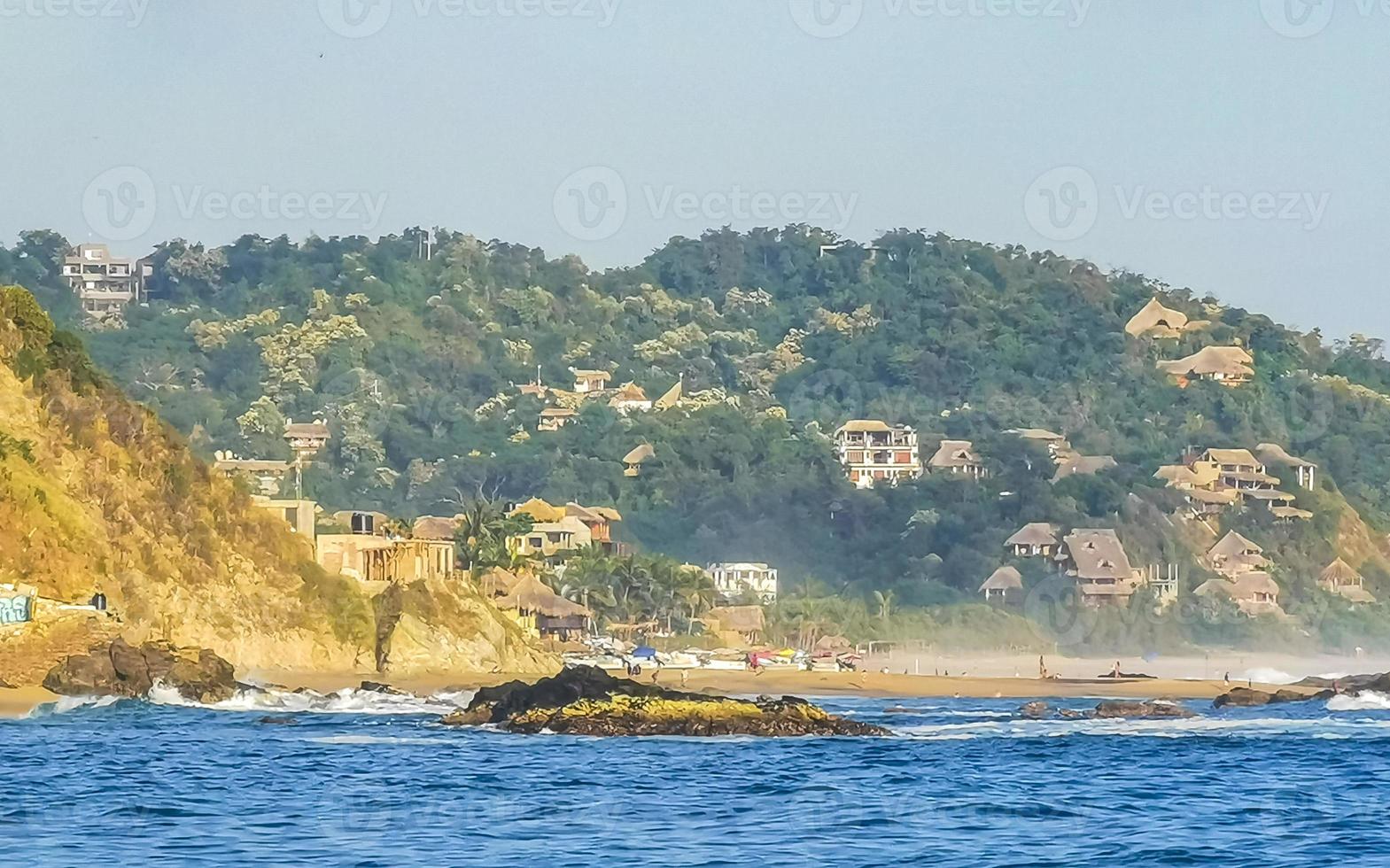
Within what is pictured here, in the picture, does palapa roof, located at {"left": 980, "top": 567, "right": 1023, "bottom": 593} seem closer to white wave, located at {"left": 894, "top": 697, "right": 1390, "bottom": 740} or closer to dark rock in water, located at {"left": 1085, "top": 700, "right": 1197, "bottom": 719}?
dark rock in water, located at {"left": 1085, "top": 700, "right": 1197, "bottom": 719}

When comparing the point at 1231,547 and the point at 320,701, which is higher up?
the point at 1231,547

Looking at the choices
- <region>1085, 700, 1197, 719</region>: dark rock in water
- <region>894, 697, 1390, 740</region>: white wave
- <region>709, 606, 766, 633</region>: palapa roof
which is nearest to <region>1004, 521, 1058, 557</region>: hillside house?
<region>709, 606, 766, 633</region>: palapa roof

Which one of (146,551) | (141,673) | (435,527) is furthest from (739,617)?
(141,673)

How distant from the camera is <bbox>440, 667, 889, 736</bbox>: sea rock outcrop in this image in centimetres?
6050

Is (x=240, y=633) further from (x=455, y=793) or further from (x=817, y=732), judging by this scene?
(x=455, y=793)

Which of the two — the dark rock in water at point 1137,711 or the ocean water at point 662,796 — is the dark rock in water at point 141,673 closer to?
the ocean water at point 662,796

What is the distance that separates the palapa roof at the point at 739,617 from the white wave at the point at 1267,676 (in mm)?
30218

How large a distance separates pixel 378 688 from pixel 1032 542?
100 m

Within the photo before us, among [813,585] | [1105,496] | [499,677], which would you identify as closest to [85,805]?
[499,677]

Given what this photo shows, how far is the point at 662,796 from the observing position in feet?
139

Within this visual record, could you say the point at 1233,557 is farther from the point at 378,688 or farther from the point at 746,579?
the point at 378,688

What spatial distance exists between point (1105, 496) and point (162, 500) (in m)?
112

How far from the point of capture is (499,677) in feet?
311

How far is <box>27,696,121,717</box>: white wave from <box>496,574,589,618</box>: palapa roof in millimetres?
56288
